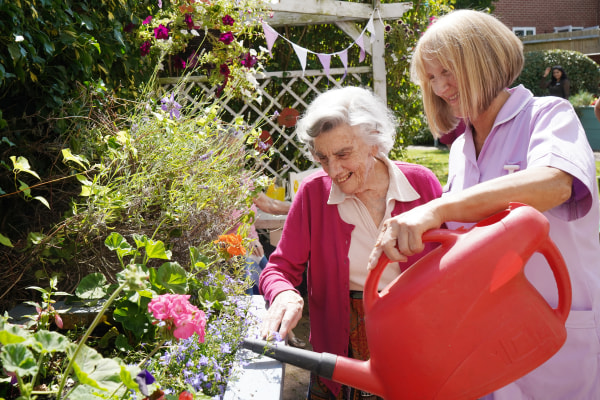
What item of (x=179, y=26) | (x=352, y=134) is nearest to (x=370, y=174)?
(x=352, y=134)

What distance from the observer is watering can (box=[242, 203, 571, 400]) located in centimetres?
94

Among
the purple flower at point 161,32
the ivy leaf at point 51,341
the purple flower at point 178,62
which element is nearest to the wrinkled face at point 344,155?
the ivy leaf at point 51,341

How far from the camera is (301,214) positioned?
70.3 inches

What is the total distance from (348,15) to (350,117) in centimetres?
326

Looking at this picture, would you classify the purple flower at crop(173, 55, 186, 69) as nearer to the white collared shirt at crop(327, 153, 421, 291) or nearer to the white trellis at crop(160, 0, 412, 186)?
the white trellis at crop(160, 0, 412, 186)

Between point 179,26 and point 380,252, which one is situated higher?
point 179,26

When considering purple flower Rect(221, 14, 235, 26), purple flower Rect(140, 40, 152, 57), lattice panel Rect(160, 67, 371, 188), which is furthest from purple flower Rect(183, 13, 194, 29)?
lattice panel Rect(160, 67, 371, 188)

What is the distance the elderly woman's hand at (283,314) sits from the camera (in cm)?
135

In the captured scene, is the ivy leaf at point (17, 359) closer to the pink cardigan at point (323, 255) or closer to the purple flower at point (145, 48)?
the pink cardigan at point (323, 255)

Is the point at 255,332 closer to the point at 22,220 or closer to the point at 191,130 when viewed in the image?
the point at 191,130

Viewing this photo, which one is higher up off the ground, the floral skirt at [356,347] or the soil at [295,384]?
the floral skirt at [356,347]

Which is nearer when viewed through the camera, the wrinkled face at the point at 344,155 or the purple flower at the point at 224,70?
the wrinkled face at the point at 344,155

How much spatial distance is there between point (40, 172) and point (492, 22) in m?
1.38

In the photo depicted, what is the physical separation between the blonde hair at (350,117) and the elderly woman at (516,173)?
0.62ft
